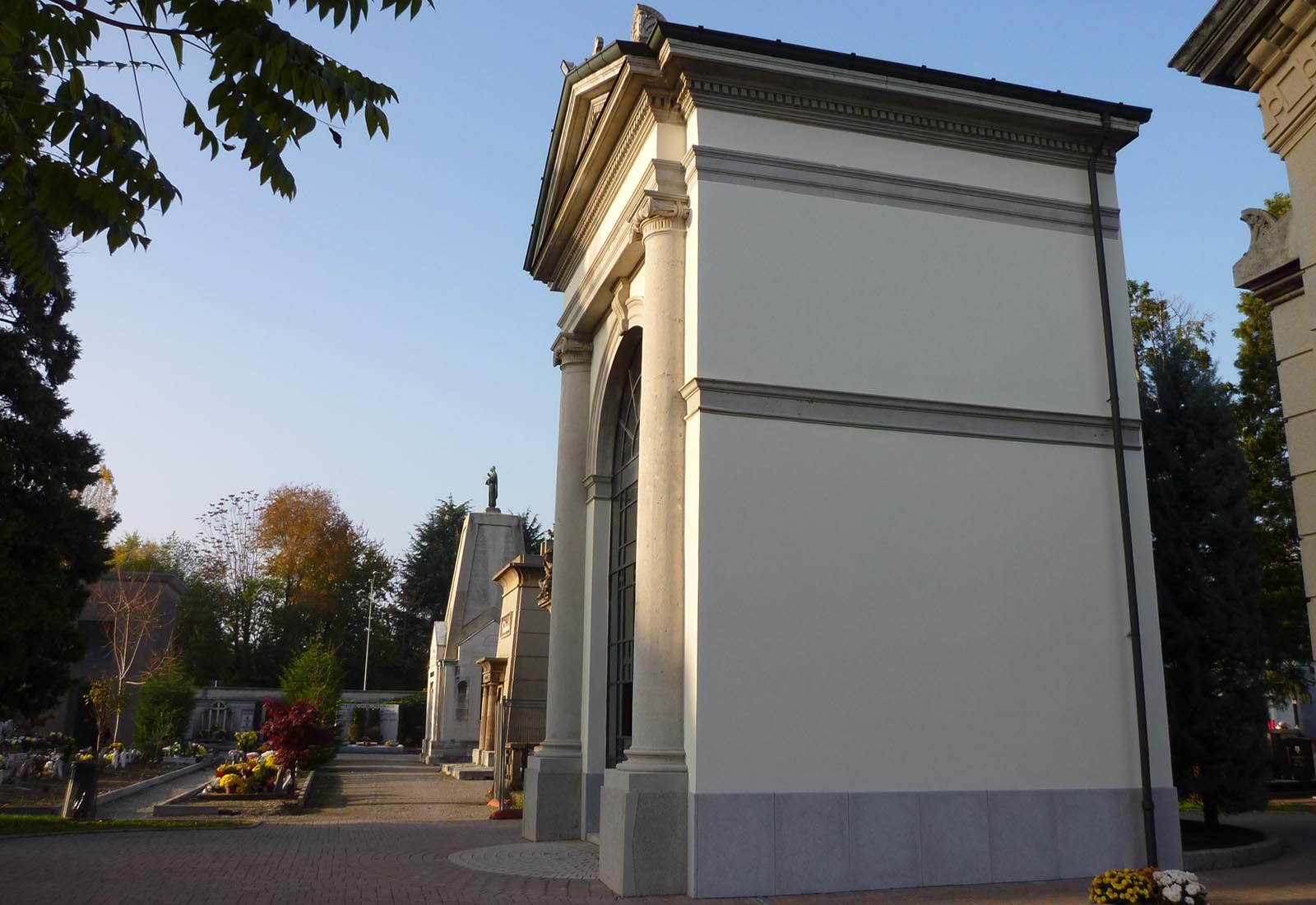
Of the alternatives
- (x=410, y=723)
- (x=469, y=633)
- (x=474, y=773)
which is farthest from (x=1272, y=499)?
(x=410, y=723)

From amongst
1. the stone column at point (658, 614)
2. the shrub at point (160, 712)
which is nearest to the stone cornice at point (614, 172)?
the stone column at point (658, 614)

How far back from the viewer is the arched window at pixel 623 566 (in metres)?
13.8

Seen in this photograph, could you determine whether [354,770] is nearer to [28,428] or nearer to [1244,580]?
[28,428]

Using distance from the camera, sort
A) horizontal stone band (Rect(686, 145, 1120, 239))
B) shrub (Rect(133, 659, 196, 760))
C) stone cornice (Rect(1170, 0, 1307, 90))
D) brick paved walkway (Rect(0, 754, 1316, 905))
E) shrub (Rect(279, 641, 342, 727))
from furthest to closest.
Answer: shrub (Rect(279, 641, 342, 727)), shrub (Rect(133, 659, 196, 760)), horizontal stone band (Rect(686, 145, 1120, 239)), brick paved walkway (Rect(0, 754, 1316, 905)), stone cornice (Rect(1170, 0, 1307, 90))

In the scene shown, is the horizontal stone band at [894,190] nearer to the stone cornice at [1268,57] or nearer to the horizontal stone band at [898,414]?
the horizontal stone band at [898,414]

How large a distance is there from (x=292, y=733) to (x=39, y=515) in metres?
6.63

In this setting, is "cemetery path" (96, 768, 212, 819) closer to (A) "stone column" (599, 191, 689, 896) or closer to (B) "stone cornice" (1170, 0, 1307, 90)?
(A) "stone column" (599, 191, 689, 896)

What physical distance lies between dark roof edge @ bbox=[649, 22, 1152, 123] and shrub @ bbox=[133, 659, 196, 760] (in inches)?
989

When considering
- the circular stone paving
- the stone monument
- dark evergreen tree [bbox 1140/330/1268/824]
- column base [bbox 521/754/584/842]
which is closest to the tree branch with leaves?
the circular stone paving

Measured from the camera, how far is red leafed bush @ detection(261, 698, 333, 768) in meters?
21.5

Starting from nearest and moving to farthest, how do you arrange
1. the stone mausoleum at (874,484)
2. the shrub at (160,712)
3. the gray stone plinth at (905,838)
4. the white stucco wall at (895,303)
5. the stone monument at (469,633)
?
the gray stone plinth at (905,838) → the stone mausoleum at (874,484) → the white stucco wall at (895,303) → the shrub at (160,712) → the stone monument at (469,633)

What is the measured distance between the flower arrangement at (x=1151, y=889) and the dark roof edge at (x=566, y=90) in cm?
926

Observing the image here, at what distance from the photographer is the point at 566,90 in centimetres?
1371

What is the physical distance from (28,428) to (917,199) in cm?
1681
